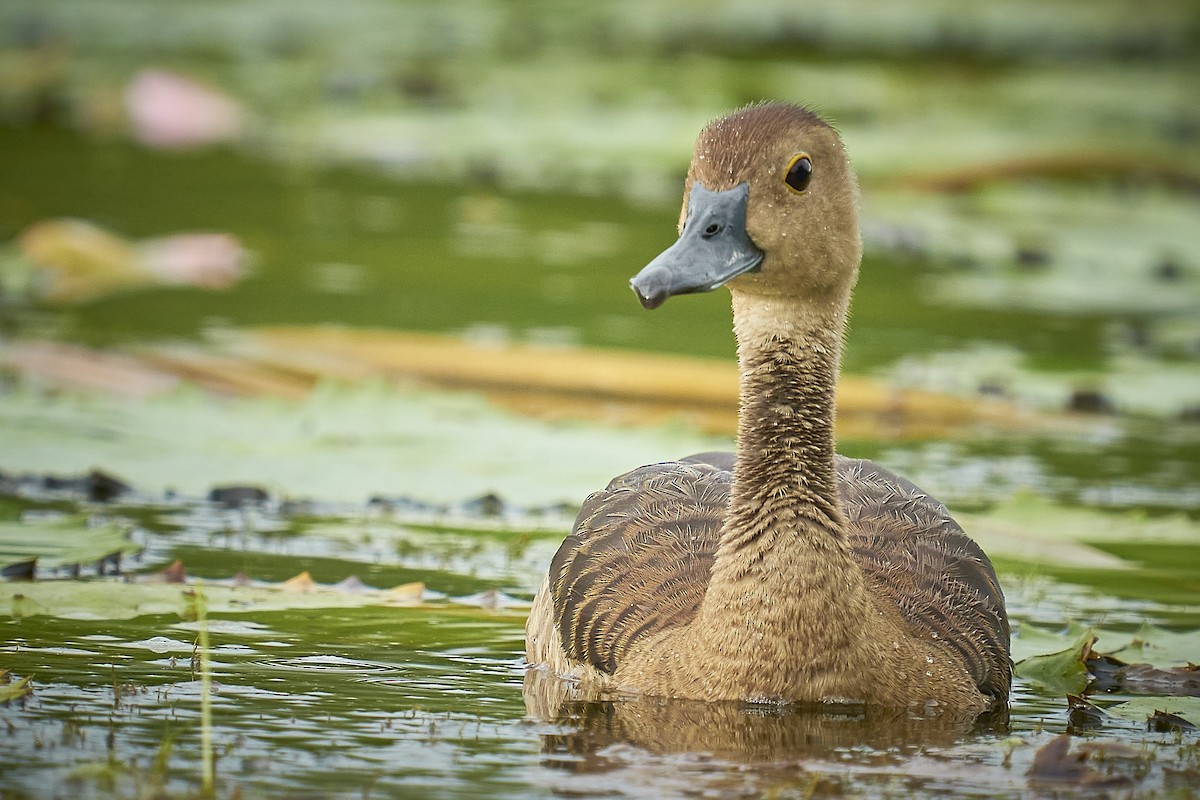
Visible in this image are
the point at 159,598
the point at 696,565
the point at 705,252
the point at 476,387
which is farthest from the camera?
the point at 476,387

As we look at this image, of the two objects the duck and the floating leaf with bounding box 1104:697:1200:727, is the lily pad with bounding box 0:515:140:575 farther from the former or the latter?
the floating leaf with bounding box 1104:697:1200:727

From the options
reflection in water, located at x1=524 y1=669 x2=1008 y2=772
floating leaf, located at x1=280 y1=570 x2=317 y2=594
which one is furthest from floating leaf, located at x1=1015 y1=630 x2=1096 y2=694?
floating leaf, located at x1=280 y1=570 x2=317 y2=594

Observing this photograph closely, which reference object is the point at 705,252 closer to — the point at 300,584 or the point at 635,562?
the point at 635,562

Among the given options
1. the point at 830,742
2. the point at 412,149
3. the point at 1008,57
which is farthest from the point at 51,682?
the point at 1008,57

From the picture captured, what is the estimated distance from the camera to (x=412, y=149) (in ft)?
56.5

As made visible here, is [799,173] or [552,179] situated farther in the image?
[552,179]

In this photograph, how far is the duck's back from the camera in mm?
6348

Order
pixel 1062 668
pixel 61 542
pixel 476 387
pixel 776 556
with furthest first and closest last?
pixel 476 387 < pixel 61 542 < pixel 1062 668 < pixel 776 556

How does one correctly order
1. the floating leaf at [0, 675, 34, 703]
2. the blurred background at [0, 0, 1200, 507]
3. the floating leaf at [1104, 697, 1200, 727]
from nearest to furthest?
the floating leaf at [0, 675, 34, 703] < the floating leaf at [1104, 697, 1200, 727] < the blurred background at [0, 0, 1200, 507]

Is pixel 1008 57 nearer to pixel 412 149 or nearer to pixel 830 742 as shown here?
pixel 412 149

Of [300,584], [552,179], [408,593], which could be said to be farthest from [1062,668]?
[552,179]

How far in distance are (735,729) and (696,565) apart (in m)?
0.83

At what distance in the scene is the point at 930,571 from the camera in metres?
6.59

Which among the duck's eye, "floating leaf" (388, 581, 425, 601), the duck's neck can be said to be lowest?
"floating leaf" (388, 581, 425, 601)
